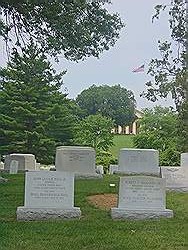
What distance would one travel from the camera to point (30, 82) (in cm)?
3247

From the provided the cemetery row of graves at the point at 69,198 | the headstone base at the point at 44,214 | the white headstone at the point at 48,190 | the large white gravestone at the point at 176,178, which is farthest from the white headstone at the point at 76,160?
the headstone base at the point at 44,214

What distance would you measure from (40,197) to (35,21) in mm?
5926

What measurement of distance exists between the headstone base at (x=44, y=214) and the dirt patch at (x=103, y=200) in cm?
131

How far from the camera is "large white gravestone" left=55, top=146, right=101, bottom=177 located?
16406mm

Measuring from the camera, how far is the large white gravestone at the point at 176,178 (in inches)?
523

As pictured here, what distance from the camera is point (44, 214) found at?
8.91 metres

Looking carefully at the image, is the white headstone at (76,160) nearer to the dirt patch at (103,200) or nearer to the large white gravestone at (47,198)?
the dirt patch at (103,200)

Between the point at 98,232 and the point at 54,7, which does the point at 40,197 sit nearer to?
the point at 98,232

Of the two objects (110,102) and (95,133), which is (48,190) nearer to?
(95,133)

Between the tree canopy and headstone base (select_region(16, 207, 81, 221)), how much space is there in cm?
535

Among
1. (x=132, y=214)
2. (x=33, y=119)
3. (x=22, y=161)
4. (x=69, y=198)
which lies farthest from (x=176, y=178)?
(x=33, y=119)

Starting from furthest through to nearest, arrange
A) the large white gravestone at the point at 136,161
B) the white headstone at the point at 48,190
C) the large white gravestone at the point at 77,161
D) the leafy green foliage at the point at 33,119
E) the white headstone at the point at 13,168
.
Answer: the leafy green foliage at the point at 33,119 < the large white gravestone at the point at 136,161 < the white headstone at the point at 13,168 < the large white gravestone at the point at 77,161 < the white headstone at the point at 48,190

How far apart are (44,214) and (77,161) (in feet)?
25.4

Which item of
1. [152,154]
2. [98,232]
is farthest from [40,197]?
[152,154]
